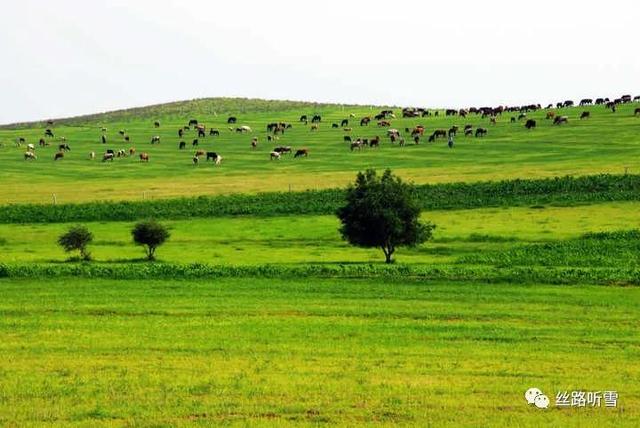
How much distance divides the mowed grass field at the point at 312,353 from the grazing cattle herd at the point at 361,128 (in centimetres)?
7397

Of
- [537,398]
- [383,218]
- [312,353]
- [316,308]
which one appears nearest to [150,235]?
[383,218]

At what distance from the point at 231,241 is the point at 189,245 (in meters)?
2.98

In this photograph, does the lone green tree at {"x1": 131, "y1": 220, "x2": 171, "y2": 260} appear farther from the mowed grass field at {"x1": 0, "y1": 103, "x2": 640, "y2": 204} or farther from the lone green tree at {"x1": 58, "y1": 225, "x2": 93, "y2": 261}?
the mowed grass field at {"x1": 0, "y1": 103, "x2": 640, "y2": 204}

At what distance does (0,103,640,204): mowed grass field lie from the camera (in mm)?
88250

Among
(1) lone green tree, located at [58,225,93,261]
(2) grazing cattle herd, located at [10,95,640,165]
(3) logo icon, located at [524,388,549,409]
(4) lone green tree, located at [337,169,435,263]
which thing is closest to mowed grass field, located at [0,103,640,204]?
(2) grazing cattle herd, located at [10,95,640,165]

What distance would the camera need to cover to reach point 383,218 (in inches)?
1956

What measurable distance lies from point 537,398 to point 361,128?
117 metres

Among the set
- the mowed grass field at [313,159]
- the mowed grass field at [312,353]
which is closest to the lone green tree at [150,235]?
the mowed grass field at [312,353]

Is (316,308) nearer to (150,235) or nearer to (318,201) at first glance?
(150,235)

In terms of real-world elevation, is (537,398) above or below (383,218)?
above

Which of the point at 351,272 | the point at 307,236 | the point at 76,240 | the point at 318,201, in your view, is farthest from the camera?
the point at 318,201

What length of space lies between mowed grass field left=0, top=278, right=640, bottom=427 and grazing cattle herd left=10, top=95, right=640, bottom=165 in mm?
73967

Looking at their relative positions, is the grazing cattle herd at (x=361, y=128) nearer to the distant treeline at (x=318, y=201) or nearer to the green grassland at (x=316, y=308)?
the green grassland at (x=316, y=308)

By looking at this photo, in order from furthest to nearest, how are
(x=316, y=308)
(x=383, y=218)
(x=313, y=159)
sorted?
(x=313, y=159)
(x=383, y=218)
(x=316, y=308)
